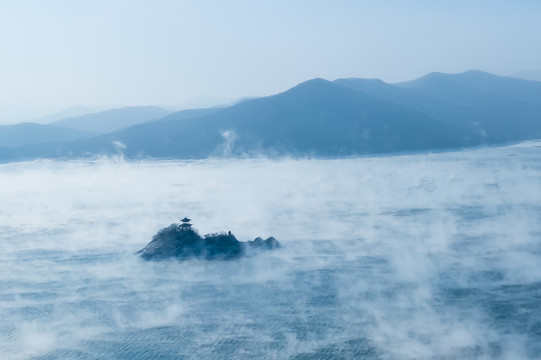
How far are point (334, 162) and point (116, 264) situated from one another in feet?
186

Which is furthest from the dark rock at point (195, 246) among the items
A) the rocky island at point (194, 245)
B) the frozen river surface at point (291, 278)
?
the frozen river surface at point (291, 278)

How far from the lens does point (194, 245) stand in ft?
98.9

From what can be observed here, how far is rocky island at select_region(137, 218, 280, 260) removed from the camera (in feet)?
97.1

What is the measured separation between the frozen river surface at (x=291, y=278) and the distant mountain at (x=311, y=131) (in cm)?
4208

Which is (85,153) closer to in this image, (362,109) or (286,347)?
(362,109)

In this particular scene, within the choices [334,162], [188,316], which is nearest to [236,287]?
[188,316]

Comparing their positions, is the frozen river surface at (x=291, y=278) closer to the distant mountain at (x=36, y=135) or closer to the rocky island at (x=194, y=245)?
the rocky island at (x=194, y=245)

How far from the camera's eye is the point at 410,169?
69.8 meters

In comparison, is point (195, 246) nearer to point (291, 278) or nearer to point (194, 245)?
point (194, 245)

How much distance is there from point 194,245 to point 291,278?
679cm

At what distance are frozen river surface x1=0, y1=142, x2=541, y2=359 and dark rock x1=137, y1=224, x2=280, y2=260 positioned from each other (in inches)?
34.7

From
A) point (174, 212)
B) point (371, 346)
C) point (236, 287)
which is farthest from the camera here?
point (174, 212)

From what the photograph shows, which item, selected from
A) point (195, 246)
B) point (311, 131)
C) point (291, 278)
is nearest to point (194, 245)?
point (195, 246)

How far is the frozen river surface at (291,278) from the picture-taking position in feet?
61.3
